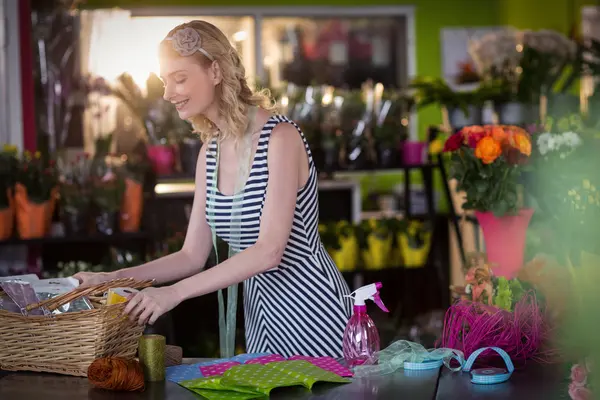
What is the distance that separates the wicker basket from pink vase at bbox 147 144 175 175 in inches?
107

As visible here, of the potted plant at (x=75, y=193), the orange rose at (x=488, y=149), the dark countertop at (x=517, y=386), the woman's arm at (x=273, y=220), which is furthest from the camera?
the potted plant at (x=75, y=193)

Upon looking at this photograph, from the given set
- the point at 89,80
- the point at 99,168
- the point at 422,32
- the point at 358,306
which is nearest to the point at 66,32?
the point at 89,80

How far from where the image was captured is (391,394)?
205 cm

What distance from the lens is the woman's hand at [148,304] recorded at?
224 centimetres

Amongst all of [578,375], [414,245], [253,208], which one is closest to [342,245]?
[414,245]

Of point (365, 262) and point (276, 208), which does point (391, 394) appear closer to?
point (276, 208)

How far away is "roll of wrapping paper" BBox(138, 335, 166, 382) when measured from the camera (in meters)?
2.20

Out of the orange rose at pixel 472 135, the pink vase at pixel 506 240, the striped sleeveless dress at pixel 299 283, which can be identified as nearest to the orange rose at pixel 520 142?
the orange rose at pixel 472 135

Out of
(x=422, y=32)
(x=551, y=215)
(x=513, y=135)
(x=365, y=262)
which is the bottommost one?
(x=365, y=262)

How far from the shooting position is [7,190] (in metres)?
4.58

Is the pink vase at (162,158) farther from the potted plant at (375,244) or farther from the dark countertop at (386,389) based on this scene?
the dark countertop at (386,389)

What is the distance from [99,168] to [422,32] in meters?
6.00

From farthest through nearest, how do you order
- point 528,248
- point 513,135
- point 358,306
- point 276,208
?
point 528,248 → point 513,135 → point 276,208 → point 358,306

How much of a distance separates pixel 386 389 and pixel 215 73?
3.39 feet
